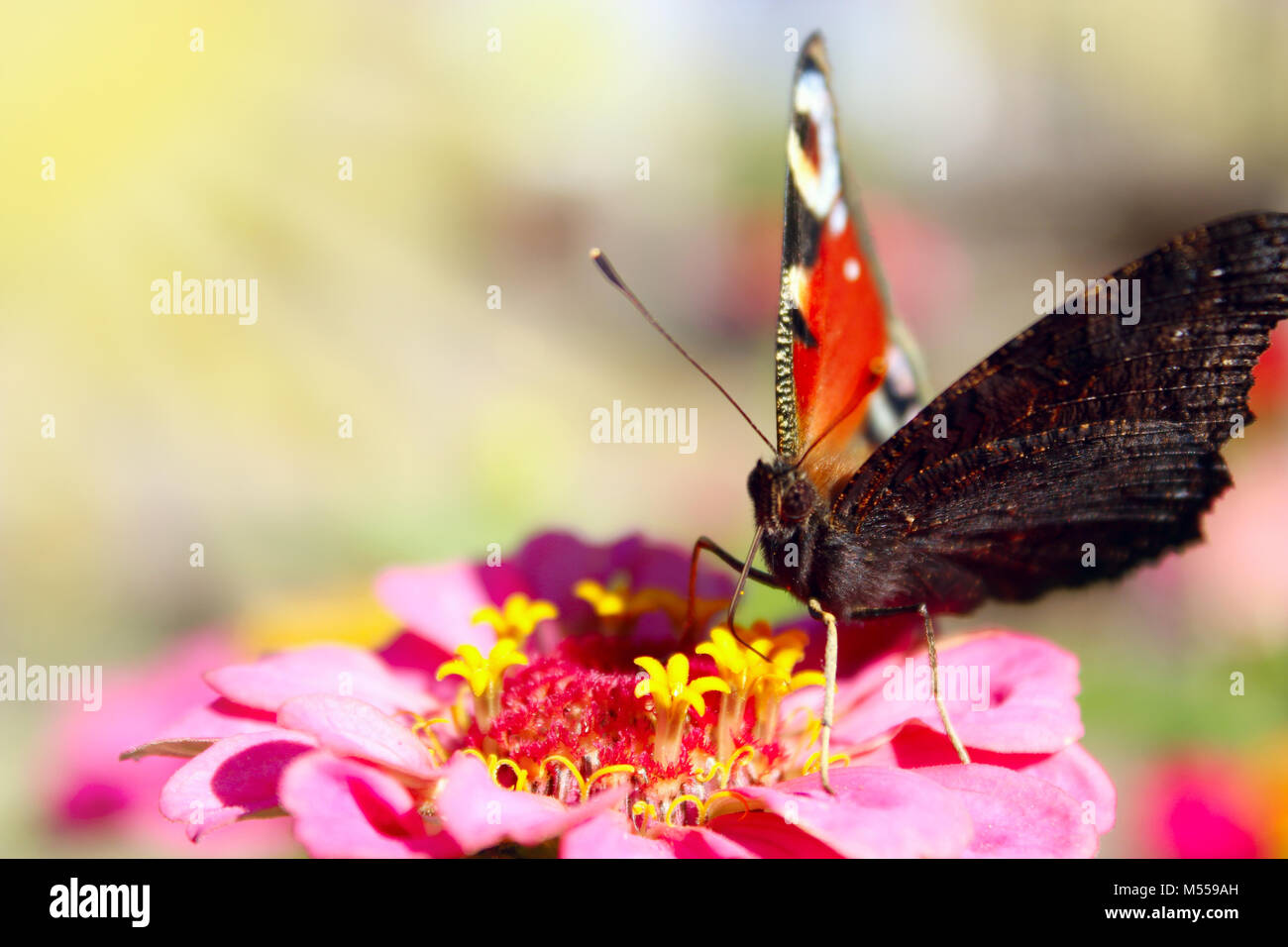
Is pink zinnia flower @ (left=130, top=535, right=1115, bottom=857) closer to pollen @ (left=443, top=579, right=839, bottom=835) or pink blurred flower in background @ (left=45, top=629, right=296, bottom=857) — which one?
pollen @ (left=443, top=579, right=839, bottom=835)

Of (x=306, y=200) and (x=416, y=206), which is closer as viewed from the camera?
(x=306, y=200)

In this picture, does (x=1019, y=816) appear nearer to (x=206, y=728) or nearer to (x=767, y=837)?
(x=767, y=837)

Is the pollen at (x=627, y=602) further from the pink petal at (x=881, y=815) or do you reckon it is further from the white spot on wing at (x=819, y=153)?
the white spot on wing at (x=819, y=153)

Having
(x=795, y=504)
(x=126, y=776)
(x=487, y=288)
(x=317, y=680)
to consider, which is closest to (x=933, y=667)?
(x=795, y=504)

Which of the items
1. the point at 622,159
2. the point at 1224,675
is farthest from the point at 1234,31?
the point at 1224,675

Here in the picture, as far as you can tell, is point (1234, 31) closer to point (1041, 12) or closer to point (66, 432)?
point (1041, 12)

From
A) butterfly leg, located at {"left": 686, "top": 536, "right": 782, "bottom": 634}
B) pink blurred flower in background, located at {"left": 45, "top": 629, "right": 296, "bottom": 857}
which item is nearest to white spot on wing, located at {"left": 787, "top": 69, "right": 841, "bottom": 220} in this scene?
butterfly leg, located at {"left": 686, "top": 536, "right": 782, "bottom": 634}

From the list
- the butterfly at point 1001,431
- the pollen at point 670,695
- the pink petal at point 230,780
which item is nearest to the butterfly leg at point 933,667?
the butterfly at point 1001,431
